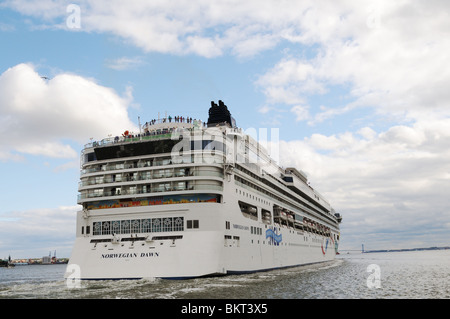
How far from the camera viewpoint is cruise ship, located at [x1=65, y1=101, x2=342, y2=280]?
28.2m

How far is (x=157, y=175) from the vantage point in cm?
3181

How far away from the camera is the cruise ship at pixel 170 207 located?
2825 cm

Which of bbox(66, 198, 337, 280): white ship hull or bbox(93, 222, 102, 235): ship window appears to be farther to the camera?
bbox(93, 222, 102, 235): ship window

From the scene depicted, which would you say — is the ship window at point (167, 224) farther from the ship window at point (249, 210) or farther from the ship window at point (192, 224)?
the ship window at point (249, 210)

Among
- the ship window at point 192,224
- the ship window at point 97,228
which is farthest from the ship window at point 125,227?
the ship window at point 192,224

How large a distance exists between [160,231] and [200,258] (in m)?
3.77

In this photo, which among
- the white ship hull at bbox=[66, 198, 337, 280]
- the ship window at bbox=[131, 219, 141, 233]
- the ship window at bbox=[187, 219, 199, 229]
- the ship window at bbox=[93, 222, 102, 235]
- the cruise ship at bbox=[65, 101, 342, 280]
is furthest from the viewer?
the ship window at bbox=[93, 222, 102, 235]

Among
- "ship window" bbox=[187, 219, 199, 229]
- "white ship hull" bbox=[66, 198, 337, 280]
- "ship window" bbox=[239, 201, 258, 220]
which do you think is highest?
"ship window" bbox=[239, 201, 258, 220]

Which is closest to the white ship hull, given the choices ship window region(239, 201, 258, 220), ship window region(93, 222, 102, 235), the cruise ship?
the cruise ship

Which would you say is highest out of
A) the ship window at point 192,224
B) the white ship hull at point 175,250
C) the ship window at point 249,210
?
the ship window at point 249,210

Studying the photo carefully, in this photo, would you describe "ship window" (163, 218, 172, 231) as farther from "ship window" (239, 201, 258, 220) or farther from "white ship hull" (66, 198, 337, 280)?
"ship window" (239, 201, 258, 220)

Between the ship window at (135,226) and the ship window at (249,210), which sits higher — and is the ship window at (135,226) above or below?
below

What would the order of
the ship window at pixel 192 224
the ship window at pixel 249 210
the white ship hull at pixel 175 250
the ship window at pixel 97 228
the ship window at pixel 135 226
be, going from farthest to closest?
the ship window at pixel 249 210 < the ship window at pixel 97 228 < the ship window at pixel 135 226 < the ship window at pixel 192 224 < the white ship hull at pixel 175 250
